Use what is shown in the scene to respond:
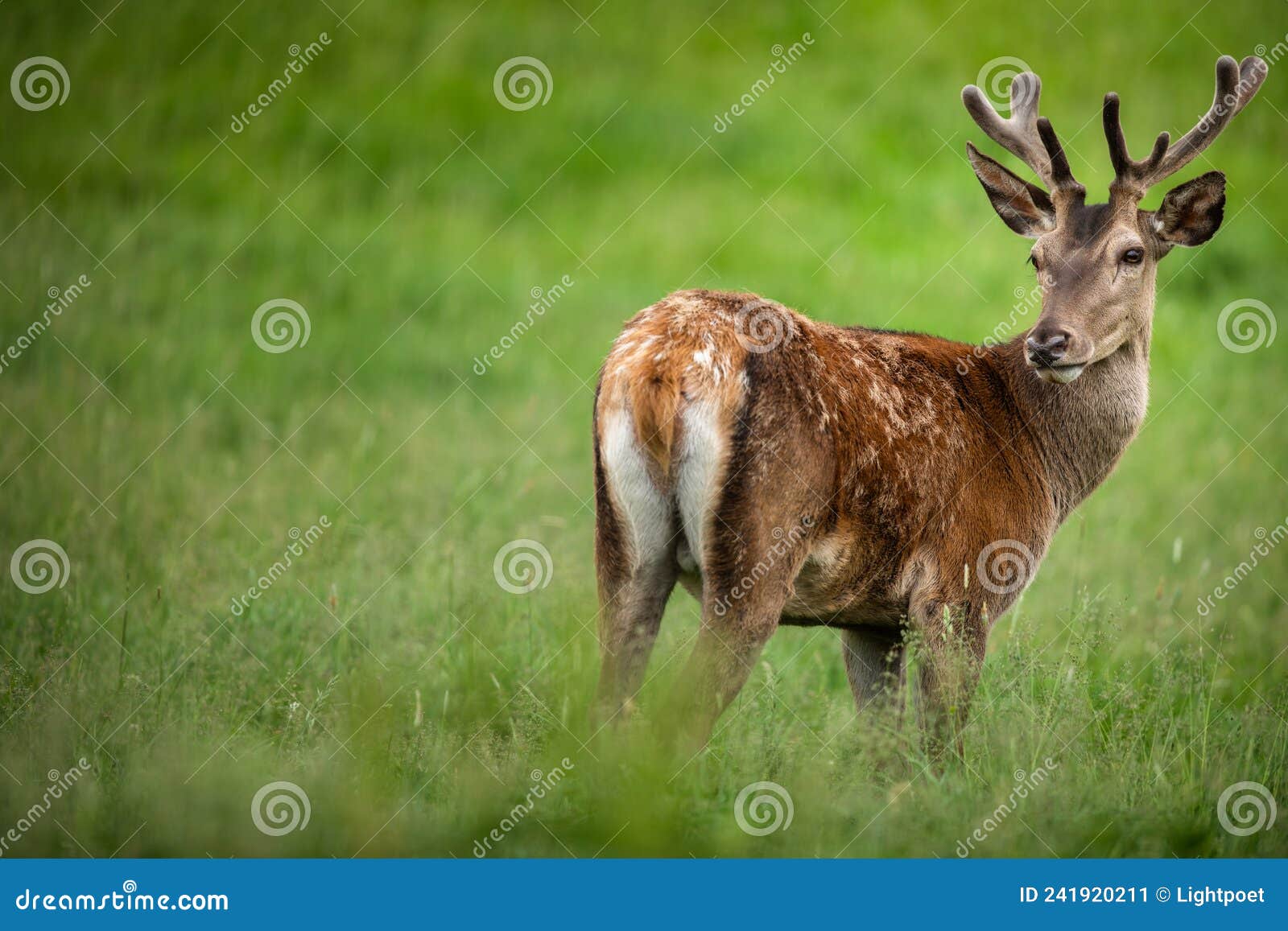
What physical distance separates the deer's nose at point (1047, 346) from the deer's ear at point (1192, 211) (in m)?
0.83

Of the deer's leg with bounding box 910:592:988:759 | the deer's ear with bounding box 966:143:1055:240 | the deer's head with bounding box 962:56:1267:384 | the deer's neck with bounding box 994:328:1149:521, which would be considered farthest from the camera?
the deer's ear with bounding box 966:143:1055:240

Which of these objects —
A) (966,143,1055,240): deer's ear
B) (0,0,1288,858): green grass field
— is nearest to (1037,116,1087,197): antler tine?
(966,143,1055,240): deer's ear

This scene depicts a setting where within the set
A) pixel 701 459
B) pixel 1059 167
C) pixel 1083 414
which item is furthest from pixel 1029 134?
pixel 701 459

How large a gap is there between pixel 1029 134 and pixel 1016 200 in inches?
22.7

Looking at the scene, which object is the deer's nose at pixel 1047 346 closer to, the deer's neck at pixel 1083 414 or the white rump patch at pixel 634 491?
the deer's neck at pixel 1083 414

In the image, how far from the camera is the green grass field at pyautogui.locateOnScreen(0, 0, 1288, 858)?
4914mm

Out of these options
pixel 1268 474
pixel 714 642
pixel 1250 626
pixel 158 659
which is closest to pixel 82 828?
pixel 158 659

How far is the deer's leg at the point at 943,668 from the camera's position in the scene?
5273 millimetres

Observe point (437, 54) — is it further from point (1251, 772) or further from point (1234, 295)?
point (1251, 772)

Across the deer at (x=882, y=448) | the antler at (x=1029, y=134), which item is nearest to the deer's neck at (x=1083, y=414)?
the deer at (x=882, y=448)

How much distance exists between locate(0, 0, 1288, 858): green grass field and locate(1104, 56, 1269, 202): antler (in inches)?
69.6

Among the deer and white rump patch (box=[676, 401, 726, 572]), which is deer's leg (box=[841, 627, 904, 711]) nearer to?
the deer

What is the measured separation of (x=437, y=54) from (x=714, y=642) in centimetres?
1479

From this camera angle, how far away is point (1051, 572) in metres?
9.23
